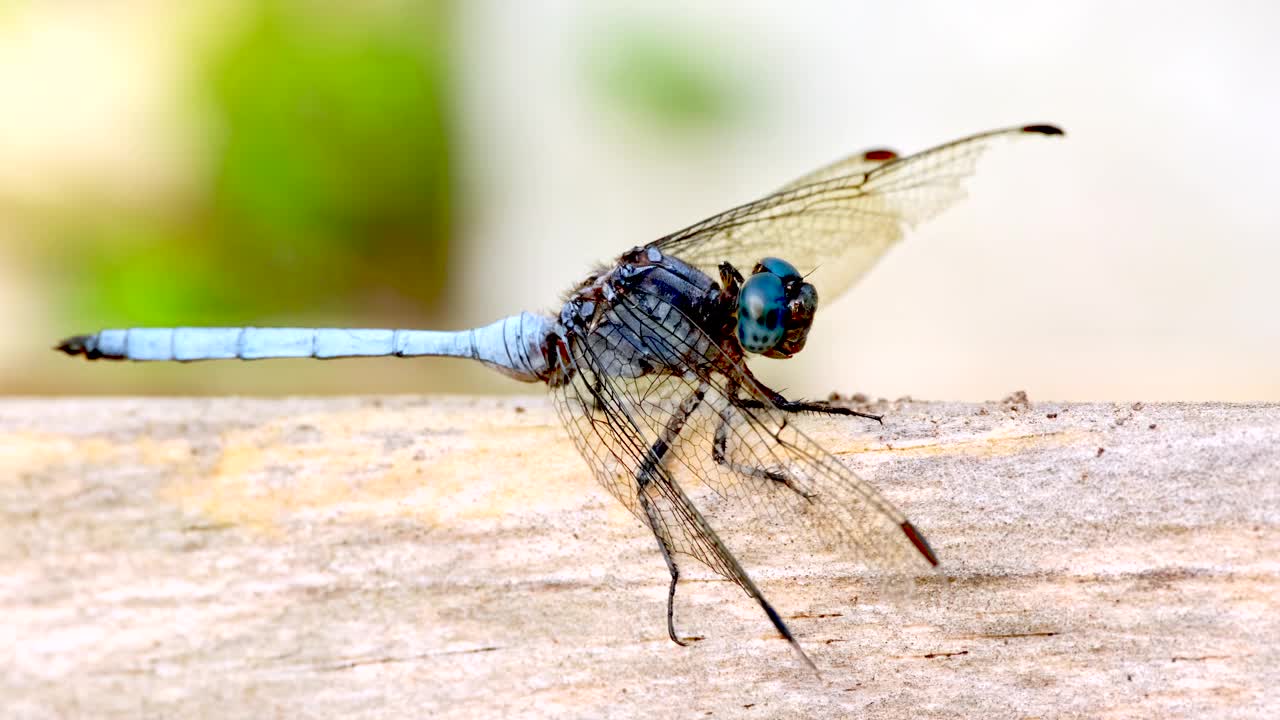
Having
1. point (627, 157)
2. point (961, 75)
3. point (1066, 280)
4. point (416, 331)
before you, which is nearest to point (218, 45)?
point (627, 157)

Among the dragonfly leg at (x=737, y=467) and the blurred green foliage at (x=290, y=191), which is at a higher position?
the blurred green foliage at (x=290, y=191)

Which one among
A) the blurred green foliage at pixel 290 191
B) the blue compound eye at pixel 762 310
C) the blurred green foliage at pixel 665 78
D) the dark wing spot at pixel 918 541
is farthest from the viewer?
the blurred green foliage at pixel 665 78

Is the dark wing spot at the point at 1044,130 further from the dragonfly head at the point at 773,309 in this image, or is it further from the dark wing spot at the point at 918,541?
the dark wing spot at the point at 918,541

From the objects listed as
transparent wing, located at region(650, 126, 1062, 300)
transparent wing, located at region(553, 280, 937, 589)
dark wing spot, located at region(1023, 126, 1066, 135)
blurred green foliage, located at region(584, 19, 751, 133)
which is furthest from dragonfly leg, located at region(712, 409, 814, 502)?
blurred green foliage, located at region(584, 19, 751, 133)

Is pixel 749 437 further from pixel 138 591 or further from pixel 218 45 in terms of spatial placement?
pixel 218 45

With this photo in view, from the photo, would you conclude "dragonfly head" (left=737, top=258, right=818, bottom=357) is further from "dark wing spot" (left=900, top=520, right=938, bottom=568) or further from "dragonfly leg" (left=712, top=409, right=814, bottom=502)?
"dark wing spot" (left=900, top=520, right=938, bottom=568)

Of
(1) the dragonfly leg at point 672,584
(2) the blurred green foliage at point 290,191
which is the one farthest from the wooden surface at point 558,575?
(2) the blurred green foliage at point 290,191

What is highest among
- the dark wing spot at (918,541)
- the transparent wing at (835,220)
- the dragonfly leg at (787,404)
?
the transparent wing at (835,220)
